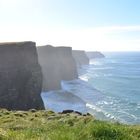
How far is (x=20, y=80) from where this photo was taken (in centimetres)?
6475

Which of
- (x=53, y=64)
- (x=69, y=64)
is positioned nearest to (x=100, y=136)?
(x=53, y=64)

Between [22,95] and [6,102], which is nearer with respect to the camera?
[6,102]

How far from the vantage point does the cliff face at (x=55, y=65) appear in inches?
4208

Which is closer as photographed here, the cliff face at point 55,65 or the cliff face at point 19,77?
the cliff face at point 19,77

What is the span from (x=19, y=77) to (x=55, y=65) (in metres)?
57.0

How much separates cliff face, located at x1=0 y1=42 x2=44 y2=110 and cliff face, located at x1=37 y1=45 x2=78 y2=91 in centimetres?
3007

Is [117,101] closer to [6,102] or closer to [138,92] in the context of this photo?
[138,92]

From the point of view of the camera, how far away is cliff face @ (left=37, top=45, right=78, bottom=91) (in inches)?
4208

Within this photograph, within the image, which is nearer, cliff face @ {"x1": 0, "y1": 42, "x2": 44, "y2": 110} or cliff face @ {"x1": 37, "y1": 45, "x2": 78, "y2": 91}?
cliff face @ {"x1": 0, "y1": 42, "x2": 44, "y2": 110}

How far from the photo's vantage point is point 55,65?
12162 cm

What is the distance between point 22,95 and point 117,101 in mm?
23660

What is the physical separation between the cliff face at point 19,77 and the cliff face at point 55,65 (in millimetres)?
30067

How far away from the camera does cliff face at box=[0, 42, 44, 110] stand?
201 feet

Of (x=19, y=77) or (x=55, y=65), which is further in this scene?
(x=55, y=65)
